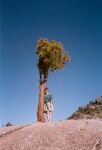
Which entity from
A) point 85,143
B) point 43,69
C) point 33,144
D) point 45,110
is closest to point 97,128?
point 85,143

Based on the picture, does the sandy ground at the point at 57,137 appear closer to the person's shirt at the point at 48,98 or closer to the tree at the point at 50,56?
the person's shirt at the point at 48,98

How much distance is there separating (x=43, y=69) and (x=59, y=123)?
10752 millimetres

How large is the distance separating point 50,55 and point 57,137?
13320mm

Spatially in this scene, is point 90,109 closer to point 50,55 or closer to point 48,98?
point 50,55

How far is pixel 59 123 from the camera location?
17.5 meters

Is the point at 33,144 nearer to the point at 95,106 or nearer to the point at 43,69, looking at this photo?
the point at 43,69

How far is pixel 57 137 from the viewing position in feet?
51.3

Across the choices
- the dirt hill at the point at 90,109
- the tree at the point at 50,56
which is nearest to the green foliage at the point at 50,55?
the tree at the point at 50,56

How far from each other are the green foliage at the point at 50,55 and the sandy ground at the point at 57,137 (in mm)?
10734

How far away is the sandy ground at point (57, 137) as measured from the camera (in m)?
14.9

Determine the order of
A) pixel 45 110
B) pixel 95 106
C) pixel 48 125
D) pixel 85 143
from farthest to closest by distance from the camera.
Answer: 1. pixel 95 106
2. pixel 45 110
3. pixel 48 125
4. pixel 85 143

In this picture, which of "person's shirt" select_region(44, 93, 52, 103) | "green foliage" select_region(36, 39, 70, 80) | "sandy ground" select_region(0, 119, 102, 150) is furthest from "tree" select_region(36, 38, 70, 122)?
"sandy ground" select_region(0, 119, 102, 150)

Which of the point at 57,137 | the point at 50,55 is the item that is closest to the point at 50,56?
the point at 50,55

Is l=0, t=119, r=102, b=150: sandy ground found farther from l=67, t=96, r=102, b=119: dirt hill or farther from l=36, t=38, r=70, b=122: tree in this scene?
l=67, t=96, r=102, b=119: dirt hill
